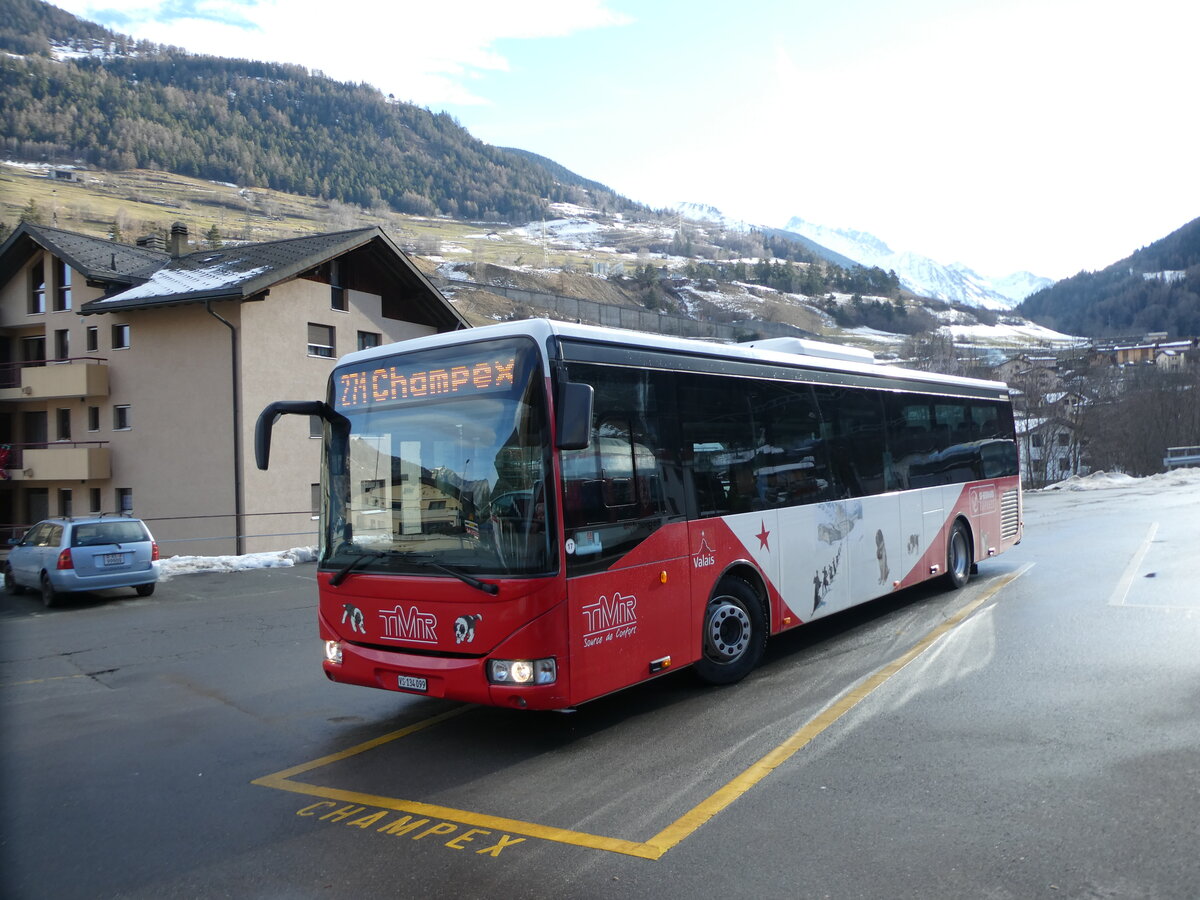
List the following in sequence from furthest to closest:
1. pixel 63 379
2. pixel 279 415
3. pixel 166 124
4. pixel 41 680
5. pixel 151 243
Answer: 1. pixel 166 124
2. pixel 151 243
3. pixel 63 379
4. pixel 41 680
5. pixel 279 415

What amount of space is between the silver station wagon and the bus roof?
38.6ft

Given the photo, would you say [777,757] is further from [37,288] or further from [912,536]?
[37,288]

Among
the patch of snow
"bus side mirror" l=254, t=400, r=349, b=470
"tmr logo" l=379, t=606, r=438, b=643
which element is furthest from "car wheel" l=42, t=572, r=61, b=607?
the patch of snow

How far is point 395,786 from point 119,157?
16881cm

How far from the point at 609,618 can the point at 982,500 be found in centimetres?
872

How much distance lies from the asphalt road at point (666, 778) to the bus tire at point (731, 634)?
188 millimetres

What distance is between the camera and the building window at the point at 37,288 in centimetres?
3391

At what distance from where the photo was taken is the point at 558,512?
19.1ft

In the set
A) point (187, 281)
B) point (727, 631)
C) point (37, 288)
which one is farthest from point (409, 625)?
point (37, 288)

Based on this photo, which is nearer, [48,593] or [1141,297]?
[48,593]

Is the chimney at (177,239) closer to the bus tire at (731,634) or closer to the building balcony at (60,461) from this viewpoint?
the building balcony at (60,461)

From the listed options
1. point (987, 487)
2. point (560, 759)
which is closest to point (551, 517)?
point (560, 759)

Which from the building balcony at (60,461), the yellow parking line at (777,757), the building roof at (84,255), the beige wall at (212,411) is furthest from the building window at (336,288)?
the yellow parking line at (777,757)

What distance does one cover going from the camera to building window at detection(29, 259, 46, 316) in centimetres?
3391
